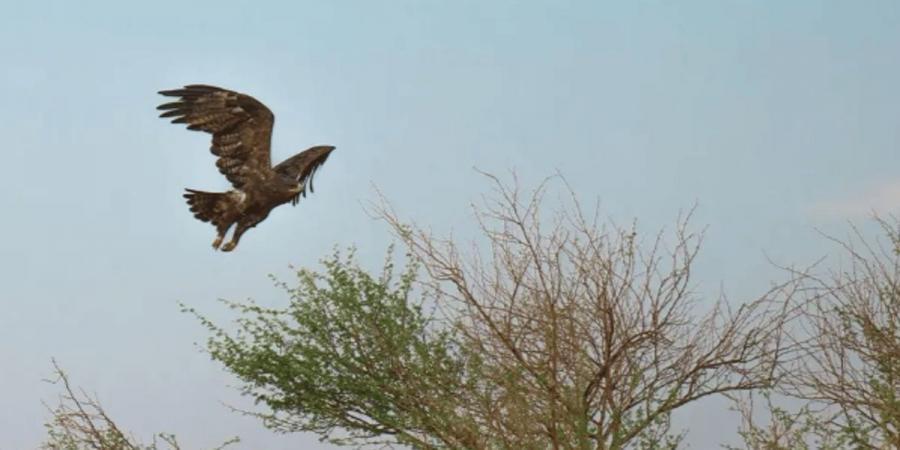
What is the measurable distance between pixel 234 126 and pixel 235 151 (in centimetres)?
25

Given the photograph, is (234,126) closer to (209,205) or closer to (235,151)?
(235,151)

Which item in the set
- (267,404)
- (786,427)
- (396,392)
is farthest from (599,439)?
(267,404)

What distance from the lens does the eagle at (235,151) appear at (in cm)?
1369

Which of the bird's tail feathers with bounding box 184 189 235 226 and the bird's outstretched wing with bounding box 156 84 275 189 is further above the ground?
the bird's outstretched wing with bounding box 156 84 275 189

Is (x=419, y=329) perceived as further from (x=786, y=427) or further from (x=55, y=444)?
(x=786, y=427)

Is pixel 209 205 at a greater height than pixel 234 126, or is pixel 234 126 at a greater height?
pixel 234 126

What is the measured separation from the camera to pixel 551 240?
40.4ft

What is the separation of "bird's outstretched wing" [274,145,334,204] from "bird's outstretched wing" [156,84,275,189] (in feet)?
1.01

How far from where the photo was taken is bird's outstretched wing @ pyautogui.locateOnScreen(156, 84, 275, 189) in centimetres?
1379

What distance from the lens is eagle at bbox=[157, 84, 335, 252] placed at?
44.9 ft

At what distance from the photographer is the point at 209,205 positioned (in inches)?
537

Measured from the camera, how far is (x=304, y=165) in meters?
14.3

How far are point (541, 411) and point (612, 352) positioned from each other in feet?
4.40

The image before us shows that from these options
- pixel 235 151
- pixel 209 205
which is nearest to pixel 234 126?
pixel 235 151
